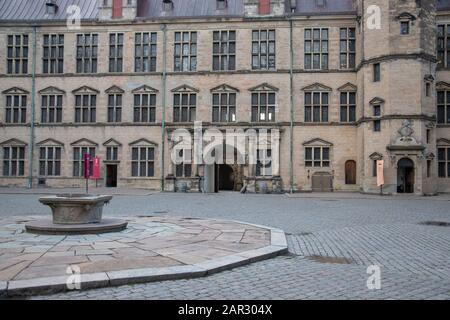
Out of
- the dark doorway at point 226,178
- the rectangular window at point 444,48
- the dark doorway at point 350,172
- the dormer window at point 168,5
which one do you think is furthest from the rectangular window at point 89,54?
the rectangular window at point 444,48

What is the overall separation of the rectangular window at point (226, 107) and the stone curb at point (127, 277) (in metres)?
26.0

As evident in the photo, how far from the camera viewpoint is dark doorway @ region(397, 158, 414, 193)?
28.7 metres

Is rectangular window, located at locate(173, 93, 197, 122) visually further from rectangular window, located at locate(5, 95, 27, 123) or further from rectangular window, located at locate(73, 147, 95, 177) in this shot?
rectangular window, located at locate(5, 95, 27, 123)

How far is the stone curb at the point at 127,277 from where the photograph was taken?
17.9 feet

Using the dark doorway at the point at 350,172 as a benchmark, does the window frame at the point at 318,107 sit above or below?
above

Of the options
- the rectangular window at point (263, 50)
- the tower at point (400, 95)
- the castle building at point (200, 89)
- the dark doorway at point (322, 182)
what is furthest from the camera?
the rectangular window at point (263, 50)

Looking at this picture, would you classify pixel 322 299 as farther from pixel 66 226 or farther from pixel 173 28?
pixel 173 28

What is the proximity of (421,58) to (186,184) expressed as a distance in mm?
18335

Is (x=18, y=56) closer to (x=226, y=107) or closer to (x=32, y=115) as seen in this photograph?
(x=32, y=115)

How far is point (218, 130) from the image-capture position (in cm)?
3284

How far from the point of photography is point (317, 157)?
3238 cm

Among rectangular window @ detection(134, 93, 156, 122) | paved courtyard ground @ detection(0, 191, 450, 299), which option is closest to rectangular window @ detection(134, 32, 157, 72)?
rectangular window @ detection(134, 93, 156, 122)

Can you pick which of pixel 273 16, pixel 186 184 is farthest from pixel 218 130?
pixel 273 16

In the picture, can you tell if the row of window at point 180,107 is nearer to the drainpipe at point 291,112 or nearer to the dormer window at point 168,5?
the drainpipe at point 291,112
